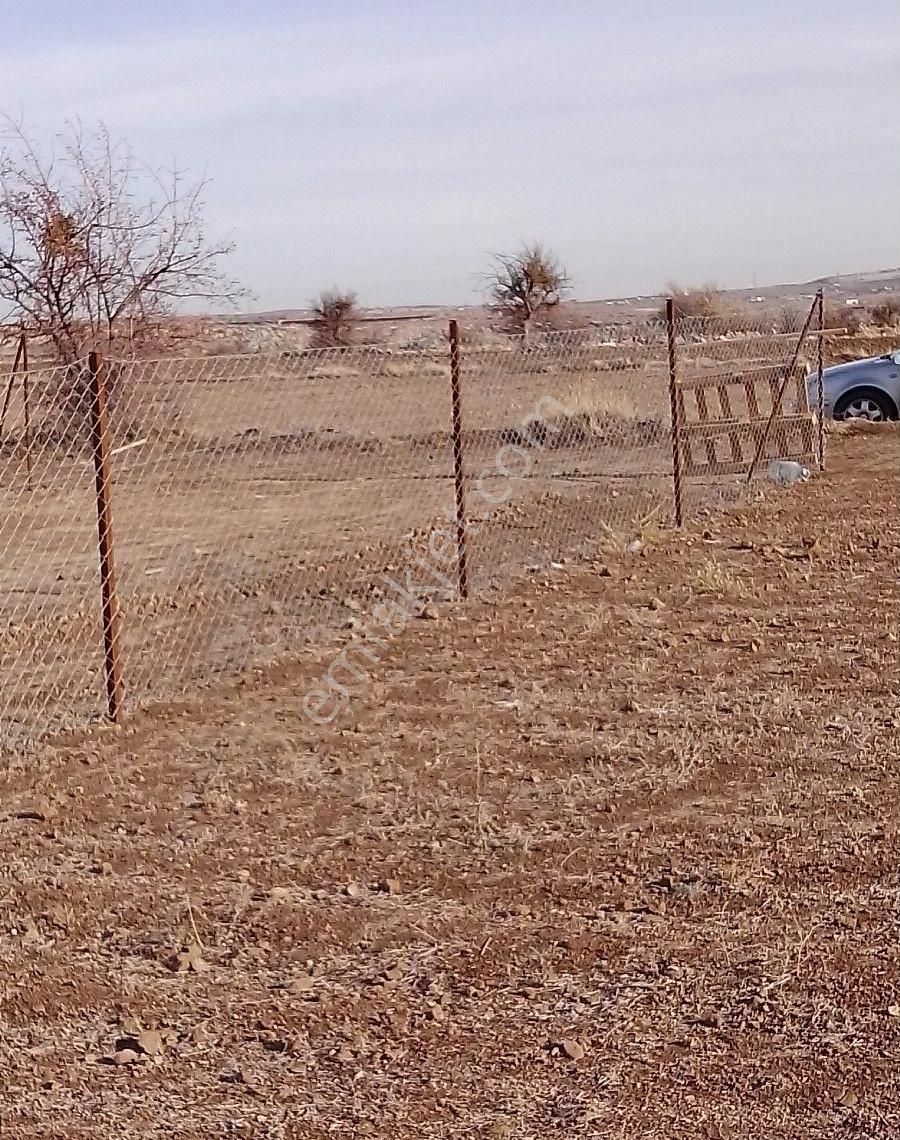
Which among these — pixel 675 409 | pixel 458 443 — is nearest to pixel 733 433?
pixel 675 409

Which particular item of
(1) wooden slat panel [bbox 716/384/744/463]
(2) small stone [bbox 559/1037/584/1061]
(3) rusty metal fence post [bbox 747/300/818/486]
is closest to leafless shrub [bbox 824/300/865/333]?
(1) wooden slat panel [bbox 716/384/744/463]

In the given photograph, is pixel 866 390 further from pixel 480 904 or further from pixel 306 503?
pixel 480 904

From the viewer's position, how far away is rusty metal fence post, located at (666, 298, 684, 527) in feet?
38.5

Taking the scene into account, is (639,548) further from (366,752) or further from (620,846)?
(620,846)

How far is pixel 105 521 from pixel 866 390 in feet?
49.1

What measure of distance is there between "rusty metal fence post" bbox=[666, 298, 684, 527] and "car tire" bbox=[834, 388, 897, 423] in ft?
26.9

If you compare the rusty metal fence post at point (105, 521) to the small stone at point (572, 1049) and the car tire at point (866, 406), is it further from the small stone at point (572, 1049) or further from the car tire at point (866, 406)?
the car tire at point (866, 406)

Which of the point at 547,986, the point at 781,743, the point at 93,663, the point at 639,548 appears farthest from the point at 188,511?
the point at 547,986

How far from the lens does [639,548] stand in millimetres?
11320

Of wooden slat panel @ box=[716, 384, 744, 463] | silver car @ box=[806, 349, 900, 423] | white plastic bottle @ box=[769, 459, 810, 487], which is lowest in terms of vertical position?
white plastic bottle @ box=[769, 459, 810, 487]

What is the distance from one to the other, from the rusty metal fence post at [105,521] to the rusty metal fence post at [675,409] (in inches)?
233

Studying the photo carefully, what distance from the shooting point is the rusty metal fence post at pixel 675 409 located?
11734 millimetres

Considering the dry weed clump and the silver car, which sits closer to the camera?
the dry weed clump

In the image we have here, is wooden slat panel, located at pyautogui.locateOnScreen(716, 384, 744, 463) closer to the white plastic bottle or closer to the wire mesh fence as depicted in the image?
the wire mesh fence
